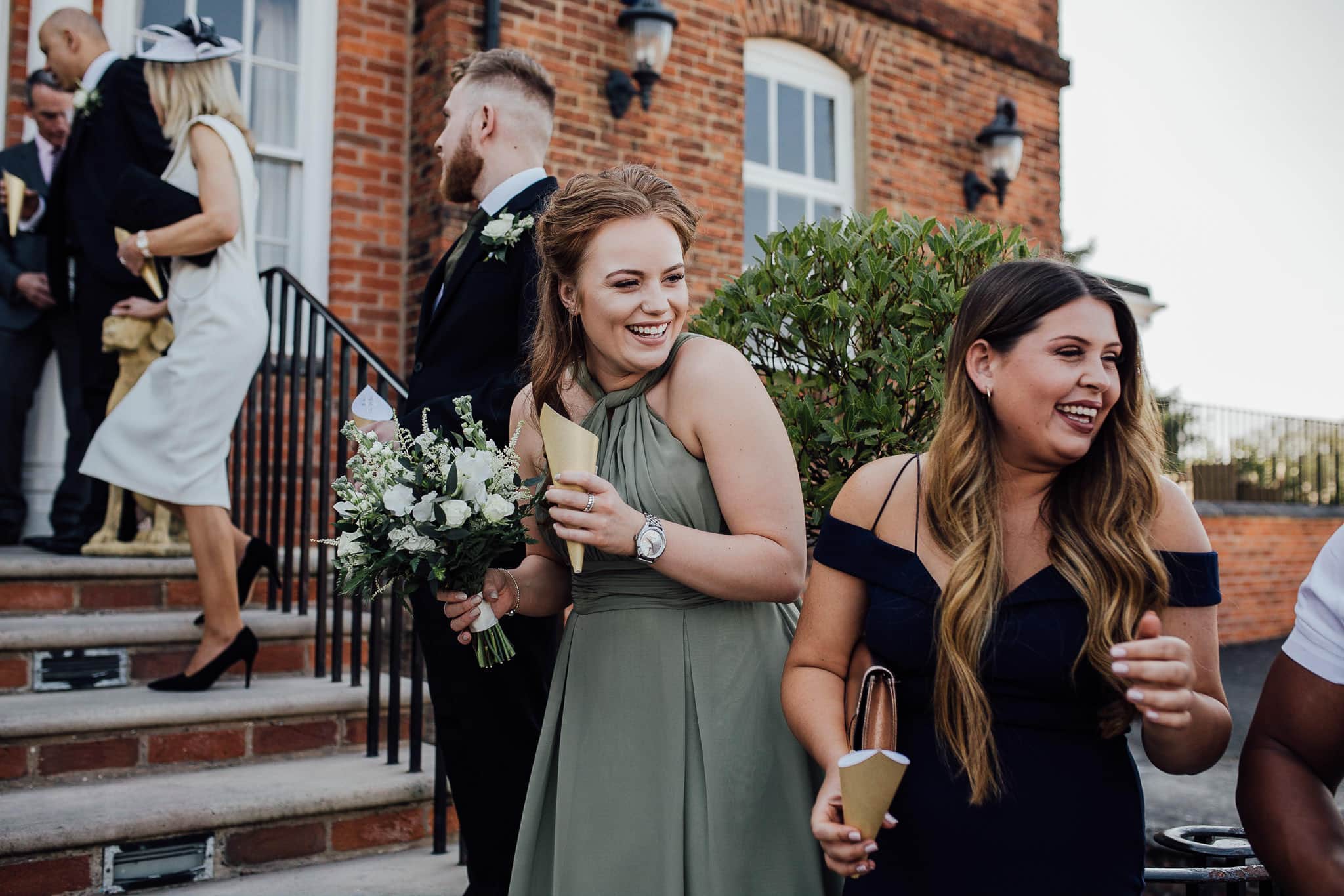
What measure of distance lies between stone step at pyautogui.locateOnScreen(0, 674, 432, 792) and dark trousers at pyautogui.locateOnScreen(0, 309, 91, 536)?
1.52 m

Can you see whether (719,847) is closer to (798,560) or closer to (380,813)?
(798,560)

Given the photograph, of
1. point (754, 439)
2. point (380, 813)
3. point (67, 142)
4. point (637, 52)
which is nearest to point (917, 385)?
point (754, 439)

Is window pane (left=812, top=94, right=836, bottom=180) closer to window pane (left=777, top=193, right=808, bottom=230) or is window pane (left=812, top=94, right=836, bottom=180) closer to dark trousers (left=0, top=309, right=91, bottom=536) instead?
window pane (left=777, top=193, right=808, bottom=230)

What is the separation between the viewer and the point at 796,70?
313 inches

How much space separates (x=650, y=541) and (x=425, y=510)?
401 millimetres

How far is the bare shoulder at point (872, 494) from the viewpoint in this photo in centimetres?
176

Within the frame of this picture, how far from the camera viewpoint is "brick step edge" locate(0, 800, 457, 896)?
283 cm

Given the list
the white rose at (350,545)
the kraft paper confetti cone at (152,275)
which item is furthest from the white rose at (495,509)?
the kraft paper confetti cone at (152,275)

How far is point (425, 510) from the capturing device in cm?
183

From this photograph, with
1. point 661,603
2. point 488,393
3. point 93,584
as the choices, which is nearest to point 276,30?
point 93,584

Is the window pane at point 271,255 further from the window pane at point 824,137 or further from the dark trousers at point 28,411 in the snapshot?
the window pane at point 824,137

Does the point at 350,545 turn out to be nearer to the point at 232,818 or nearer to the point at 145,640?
the point at 232,818

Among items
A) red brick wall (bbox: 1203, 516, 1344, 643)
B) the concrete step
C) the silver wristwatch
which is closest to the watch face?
the silver wristwatch

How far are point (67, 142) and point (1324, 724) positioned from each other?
494 cm
